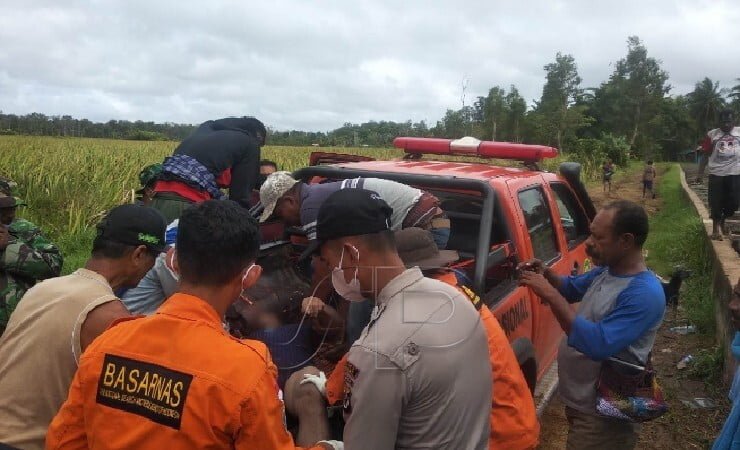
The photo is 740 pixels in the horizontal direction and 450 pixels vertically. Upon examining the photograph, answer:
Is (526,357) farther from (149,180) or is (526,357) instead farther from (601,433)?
(149,180)

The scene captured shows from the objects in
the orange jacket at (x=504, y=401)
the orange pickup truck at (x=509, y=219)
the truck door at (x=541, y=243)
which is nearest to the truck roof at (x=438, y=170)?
the orange pickup truck at (x=509, y=219)

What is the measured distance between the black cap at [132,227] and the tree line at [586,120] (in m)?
36.7

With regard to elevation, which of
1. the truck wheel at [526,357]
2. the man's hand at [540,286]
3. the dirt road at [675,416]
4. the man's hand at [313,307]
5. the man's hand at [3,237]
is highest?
the man's hand at [3,237]

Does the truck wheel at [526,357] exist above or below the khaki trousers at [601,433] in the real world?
above

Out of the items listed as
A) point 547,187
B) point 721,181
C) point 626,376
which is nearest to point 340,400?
point 626,376

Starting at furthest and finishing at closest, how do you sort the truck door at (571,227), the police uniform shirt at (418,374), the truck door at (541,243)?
1. the truck door at (571,227)
2. the truck door at (541,243)
3. the police uniform shirt at (418,374)

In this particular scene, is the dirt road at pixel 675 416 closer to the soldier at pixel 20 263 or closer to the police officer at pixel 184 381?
the police officer at pixel 184 381

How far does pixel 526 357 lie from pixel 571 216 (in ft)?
6.64

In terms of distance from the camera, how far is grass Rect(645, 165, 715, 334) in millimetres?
6188

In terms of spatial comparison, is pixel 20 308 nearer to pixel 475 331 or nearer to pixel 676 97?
pixel 475 331

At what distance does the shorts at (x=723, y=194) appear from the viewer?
725 centimetres

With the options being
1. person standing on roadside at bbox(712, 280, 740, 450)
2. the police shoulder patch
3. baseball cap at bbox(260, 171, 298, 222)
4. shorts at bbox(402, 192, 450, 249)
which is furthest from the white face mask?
baseball cap at bbox(260, 171, 298, 222)

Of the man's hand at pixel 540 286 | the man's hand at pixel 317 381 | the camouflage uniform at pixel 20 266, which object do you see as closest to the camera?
the man's hand at pixel 317 381

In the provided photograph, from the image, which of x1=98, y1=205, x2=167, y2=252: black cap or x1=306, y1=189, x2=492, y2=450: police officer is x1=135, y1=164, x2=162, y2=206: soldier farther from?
x1=306, y1=189, x2=492, y2=450: police officer
